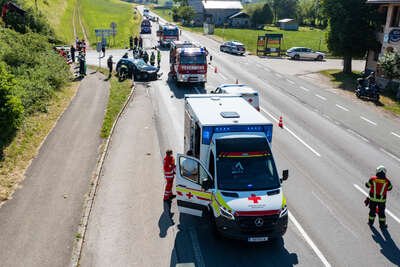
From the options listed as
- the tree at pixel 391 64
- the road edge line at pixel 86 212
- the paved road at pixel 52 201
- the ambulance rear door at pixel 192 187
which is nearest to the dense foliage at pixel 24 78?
the paved road at pixel 52 201

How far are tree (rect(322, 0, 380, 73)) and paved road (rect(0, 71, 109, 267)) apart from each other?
2563 centimetres

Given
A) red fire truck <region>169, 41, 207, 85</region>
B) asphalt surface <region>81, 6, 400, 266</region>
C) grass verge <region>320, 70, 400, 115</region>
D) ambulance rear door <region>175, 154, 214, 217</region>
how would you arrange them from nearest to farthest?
asphalt surface <region>81, 6, 400, 266</region>
ambulance rear door <region>175, 154, 214, 217</region>
grass verge <region>320, 70, 400, 115</region>
red fire truck <region>169, 41, 207, 85</region>

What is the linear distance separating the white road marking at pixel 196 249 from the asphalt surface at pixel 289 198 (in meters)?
0.03

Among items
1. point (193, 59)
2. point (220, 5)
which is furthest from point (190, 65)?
point (220, 5)

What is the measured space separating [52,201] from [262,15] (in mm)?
98802

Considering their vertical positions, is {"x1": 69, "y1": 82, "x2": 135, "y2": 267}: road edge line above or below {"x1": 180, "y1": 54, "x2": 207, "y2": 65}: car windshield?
below

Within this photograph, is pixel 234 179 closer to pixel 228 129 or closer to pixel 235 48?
pixel 228 129

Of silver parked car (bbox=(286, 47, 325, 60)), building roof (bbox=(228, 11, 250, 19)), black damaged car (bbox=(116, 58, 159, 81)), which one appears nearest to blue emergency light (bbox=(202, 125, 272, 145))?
black damaged car (bbox=(116, 58, 159, 81))

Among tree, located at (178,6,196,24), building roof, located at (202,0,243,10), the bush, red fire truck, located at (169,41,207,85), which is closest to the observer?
the bush

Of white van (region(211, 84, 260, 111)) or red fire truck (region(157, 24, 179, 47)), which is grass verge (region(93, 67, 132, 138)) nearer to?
white van (region(211, 84, 260, 111))

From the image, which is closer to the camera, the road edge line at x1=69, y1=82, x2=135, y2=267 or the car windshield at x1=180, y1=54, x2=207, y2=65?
the road edge line at x1=69, y1=82, x2=135, y2=267

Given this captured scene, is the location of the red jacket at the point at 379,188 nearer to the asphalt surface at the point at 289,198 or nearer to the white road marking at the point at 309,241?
the asphalt surface at the point at 289,198

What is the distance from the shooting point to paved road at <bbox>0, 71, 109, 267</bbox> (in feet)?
34.4

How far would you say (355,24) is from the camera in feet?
121
